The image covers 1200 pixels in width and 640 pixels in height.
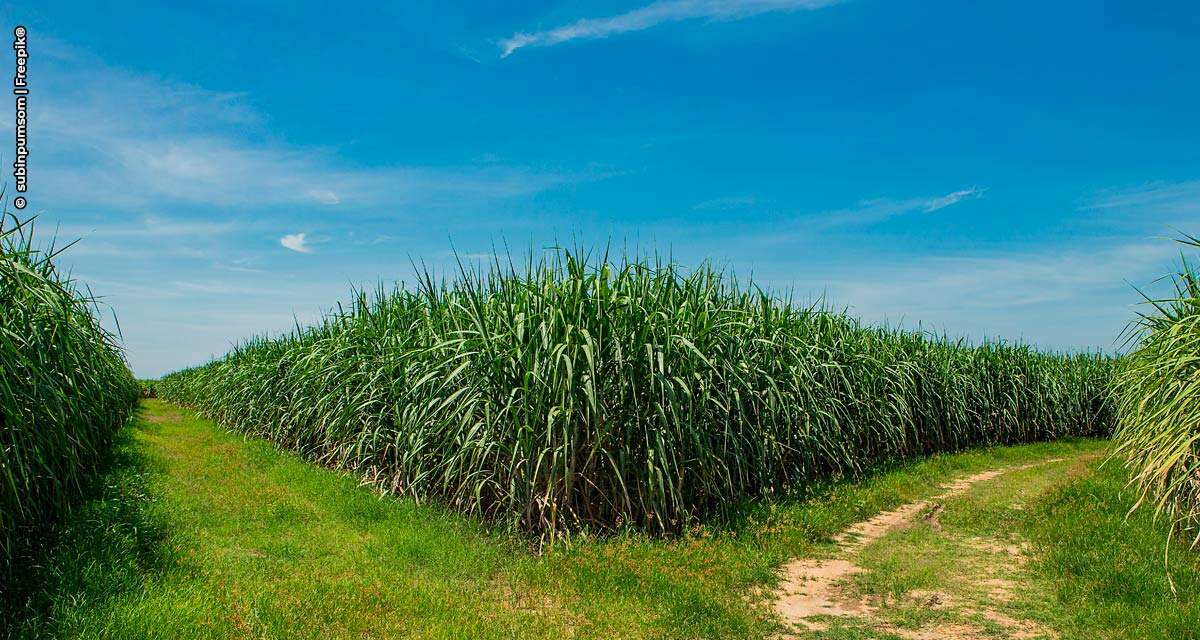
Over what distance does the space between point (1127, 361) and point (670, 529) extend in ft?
17.7

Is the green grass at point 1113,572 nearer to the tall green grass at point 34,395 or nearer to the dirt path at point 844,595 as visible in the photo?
the dirt path at point 844,595

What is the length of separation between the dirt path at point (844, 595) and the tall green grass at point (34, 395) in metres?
4.96

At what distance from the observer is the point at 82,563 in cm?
505

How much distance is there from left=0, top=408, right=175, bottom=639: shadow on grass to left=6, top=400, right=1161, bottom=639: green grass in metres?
0.01

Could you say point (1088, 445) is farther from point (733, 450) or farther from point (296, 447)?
point (296, 447)

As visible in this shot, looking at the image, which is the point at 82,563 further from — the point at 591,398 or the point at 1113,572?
the point at 1113,572

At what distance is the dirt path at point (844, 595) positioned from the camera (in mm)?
4934

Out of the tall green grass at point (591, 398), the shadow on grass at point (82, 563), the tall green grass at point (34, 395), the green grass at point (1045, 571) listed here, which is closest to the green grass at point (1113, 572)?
the green grass at point (1045, 571)

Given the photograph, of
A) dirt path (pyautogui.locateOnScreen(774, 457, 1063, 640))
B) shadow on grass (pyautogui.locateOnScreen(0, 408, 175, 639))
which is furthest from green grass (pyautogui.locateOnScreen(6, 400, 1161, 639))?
dirt path (pyautogui.locateOnScreen(774, 457, 1063, 640))

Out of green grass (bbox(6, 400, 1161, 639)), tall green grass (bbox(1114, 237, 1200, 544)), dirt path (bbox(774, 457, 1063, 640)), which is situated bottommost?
dirt path (bbox(774, 457, 1063, 640))

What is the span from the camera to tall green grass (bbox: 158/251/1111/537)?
239 inches

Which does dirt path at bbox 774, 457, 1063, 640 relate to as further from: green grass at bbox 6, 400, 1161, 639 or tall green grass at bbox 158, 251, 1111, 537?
tall green grass at bbox 158, 251, 1111, 537

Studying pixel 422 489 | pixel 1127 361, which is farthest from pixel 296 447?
pixel 1127 361

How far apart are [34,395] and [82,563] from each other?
1178 mm
